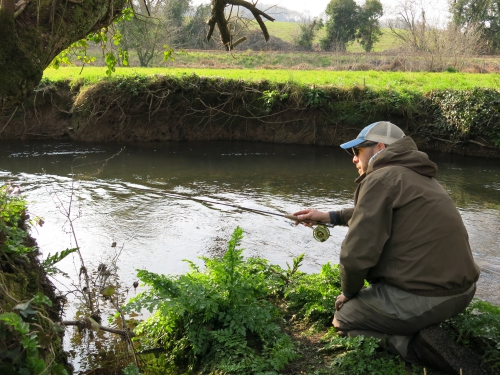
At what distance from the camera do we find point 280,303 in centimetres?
510

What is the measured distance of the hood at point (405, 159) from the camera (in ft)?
12.5

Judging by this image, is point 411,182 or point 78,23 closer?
point 411,182

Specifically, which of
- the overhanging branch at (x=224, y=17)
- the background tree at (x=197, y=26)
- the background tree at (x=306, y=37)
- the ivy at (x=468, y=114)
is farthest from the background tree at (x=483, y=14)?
the overhanging branch at (x=224, y=17)

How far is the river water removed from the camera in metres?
7.88

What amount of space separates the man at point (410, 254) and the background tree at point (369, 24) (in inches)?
Result: 1652

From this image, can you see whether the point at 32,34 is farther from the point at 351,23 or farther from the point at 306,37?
the point at 351,23

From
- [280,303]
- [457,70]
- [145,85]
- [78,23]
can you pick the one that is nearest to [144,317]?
[280,303]

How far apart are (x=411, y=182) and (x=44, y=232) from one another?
22.0 feet

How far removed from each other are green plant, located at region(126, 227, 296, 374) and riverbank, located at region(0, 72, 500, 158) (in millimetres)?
12865

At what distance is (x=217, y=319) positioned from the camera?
4406 mm

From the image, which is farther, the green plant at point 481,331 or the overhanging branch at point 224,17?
the overhanging branch at point 224,17

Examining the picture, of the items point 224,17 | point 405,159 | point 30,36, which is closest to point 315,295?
point 405,159

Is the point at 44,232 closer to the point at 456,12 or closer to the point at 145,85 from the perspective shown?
the point at 145,85

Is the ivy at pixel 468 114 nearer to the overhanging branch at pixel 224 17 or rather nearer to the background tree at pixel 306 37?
the overhanging branch at pixel 224 17
